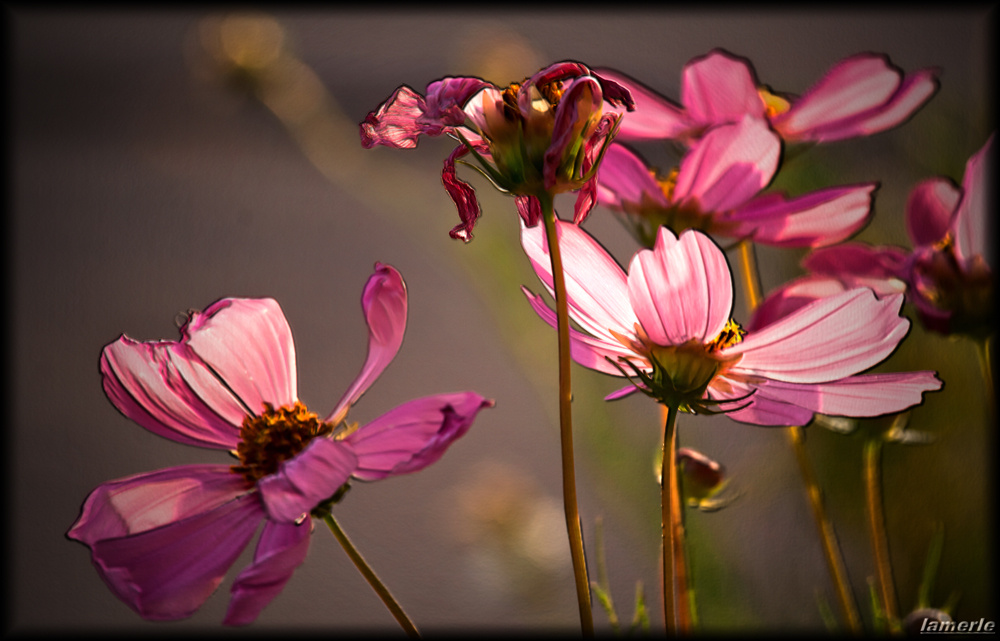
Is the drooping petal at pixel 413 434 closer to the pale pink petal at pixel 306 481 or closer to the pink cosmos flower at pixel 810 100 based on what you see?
the pale pink petal at pixel 306 481

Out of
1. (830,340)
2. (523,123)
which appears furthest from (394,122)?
(830,340)

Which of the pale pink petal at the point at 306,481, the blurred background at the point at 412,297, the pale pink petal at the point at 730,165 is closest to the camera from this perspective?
the pale pink petal at the point at 306,481

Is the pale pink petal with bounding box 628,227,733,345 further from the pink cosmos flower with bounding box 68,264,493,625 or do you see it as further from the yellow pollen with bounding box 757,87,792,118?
the yellow pollen with bounding box 757,87,792,118

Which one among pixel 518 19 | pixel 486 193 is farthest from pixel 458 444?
pixel 518 19

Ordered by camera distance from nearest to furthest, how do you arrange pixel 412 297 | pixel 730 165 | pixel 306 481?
pixel 306 481 → pixel 730 165 → pixel 412 297

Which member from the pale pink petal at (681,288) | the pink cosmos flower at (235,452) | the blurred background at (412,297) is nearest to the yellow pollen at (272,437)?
the pink cosmos flower at (235,452)

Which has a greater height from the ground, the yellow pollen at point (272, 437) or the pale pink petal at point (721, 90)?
the pale pink petal at point (721, 90)

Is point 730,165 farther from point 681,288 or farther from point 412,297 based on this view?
point 412,297

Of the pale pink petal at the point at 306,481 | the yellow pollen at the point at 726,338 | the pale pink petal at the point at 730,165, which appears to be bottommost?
the yellow pollen at the point at 726,338

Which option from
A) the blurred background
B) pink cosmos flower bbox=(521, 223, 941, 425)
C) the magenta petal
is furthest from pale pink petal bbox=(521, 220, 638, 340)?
the blurred background
